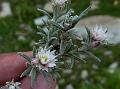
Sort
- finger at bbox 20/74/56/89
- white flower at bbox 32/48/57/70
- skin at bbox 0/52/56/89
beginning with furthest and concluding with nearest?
skin at bbox 0/52/56/89
finger at bbox 20/74/56/89
white flower at bbox 32/48/57/70

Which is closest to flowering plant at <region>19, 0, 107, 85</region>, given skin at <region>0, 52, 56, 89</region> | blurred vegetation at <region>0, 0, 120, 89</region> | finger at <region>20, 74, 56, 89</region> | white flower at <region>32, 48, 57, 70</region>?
white flower at <region>32, 48, 57, 70</region>

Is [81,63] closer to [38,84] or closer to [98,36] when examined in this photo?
[38,84]

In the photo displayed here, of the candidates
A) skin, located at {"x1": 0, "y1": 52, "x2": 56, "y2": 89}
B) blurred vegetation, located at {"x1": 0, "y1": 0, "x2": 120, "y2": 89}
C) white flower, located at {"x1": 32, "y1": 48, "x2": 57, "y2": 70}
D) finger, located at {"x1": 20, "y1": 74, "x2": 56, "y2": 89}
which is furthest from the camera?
blurred vegetation, located at {"x1": 0, "y1": 0, "x2": 120, "y2": 89}

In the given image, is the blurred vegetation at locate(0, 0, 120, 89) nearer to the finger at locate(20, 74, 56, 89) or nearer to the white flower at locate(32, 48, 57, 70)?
the finger at locate(20, 74, 56, 89)

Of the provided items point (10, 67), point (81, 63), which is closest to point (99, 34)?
point (10, 67)

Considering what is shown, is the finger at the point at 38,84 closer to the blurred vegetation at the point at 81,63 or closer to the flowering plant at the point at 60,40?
the flowering plant at the point at 60,40

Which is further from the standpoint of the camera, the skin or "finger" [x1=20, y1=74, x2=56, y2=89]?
the skin
